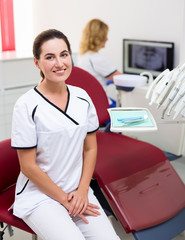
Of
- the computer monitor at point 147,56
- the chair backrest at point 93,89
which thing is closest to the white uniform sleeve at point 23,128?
the chair backrest at point 93,89

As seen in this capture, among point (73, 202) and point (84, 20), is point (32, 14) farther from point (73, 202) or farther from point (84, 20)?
point (73, 202)

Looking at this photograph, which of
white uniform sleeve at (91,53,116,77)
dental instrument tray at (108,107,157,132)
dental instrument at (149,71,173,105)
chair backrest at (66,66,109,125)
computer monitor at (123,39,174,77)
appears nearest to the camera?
dental instrument tray at (108,107,157,132)

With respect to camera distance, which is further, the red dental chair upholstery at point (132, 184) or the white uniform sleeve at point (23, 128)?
the red dental chair upholstery at point (132, 184)

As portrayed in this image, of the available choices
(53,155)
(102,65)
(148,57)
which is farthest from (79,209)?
(148,57)

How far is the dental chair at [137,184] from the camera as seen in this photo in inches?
56.2

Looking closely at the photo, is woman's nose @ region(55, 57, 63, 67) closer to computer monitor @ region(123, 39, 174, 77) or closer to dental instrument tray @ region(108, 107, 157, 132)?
dental instrument tray @ region(108, 107, 157, 132)

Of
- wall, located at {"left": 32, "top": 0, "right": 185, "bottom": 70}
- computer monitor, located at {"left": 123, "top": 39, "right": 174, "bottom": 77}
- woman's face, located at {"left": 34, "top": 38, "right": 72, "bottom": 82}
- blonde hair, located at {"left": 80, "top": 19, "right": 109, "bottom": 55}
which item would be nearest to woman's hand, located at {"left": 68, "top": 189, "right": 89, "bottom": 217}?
woman's face, located at {"left": 34, "top": 38, "right": 72, "bottom": 82}

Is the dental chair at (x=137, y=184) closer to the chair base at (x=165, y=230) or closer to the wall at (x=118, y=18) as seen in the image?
the chair base at (x=165, y=230)

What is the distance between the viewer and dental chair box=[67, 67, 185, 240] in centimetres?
143

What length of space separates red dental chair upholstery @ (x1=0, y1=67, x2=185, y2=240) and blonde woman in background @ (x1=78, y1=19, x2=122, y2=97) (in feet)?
3.68

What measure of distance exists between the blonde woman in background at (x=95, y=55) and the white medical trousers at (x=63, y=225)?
1864 millimetres

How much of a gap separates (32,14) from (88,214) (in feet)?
13.2

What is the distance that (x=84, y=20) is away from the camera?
4.17 metres

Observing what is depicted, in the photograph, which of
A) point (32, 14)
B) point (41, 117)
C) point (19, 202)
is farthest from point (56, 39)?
point (32, 14)
